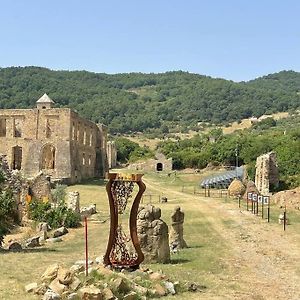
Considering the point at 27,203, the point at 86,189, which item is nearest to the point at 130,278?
the point at 27,203

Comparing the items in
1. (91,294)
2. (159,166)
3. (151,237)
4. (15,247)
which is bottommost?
(15,247)

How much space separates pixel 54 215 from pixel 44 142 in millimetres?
A: 24400

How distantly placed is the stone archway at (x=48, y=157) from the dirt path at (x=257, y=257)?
24910 mm

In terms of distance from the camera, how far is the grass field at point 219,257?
44.1 feet

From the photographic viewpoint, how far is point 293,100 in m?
191

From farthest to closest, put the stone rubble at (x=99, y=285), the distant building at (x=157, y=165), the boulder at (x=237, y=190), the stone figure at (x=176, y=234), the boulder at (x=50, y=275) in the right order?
the distant building at (x=157, y=165), the boulder at (x=237, y=190), the stone figure at (x=176, y=234), the boulder at (x=50, y=275), the stone rubble at (x=99, y=285)

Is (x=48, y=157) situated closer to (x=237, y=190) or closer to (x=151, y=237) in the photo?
(x=237, y=190)

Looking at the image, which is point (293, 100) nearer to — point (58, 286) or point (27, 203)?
point (27, 203)

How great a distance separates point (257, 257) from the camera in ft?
59.7

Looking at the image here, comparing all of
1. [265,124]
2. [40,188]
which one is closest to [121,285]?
[40,188]

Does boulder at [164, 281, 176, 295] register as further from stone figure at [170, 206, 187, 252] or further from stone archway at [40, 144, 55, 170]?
stone archway at [40, 144, 55, 170]

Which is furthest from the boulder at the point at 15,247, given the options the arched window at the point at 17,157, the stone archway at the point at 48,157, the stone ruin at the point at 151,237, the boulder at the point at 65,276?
the arched window at the point at 17,157

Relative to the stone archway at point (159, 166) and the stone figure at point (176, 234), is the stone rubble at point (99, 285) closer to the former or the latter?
the stone figure at point (176, 234)

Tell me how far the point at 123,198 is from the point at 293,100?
603 feet
